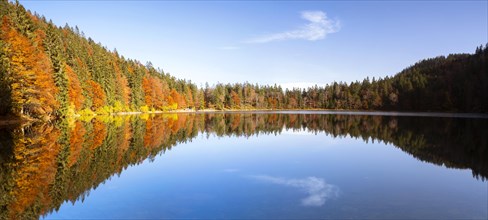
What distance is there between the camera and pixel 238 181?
16344 mm

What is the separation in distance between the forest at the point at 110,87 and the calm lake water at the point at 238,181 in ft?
65.5

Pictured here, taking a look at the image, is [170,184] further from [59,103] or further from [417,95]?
[417,95]

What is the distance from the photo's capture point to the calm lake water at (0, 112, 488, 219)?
11.7 meters

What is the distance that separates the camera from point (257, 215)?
436 inches

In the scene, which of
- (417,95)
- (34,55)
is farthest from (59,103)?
(417,95)

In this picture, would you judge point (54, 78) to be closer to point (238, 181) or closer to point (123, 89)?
point (123, 89)

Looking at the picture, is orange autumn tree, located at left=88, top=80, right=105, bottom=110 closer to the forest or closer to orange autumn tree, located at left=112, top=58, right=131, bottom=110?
the forest

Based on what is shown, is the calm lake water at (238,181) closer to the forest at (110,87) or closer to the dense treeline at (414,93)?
the forest at (110,87)

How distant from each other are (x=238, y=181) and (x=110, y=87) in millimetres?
77345

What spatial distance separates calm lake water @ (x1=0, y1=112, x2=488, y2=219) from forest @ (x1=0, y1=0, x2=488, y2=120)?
19952 millimetres

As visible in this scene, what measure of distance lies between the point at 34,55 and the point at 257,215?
4735 cm

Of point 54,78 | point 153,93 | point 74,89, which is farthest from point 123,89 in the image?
point 54,78

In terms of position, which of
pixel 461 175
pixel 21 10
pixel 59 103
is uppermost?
pixel 21 10

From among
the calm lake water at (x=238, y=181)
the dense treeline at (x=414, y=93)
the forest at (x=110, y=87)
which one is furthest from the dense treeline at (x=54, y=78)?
the dense treeline at (x=414, y=93)
